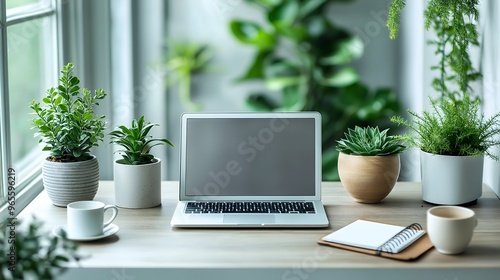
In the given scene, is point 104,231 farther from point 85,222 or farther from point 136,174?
point 136,174

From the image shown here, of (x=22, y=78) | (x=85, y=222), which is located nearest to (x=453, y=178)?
(x=85, y=222)

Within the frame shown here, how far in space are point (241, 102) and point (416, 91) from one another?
817mm

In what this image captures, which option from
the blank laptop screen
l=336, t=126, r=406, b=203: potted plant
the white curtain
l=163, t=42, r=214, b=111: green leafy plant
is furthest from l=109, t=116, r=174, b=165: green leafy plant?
l=163, t=42, r=214, b=111: green leafy plant

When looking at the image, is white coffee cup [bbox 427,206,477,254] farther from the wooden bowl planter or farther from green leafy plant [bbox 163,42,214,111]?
green leafy plant [bbox 163,42,214,111]

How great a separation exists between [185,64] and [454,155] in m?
1.74

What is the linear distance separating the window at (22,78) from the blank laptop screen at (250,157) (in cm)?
45

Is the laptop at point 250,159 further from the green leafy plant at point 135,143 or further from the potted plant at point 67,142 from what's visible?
the potted plant at point 67,142

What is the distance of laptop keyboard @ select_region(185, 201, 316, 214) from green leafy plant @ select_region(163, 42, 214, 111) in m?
1.55

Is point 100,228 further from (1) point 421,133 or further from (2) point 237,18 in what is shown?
(2) point 237,18

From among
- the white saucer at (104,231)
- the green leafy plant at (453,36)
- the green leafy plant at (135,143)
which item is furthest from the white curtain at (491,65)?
the white saucer at (104,231)

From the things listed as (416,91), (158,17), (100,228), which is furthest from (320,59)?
(100,228)

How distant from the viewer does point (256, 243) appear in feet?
5.64

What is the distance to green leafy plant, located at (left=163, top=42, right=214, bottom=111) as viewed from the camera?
3451mm

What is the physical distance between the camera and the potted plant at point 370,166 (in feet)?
6.52
